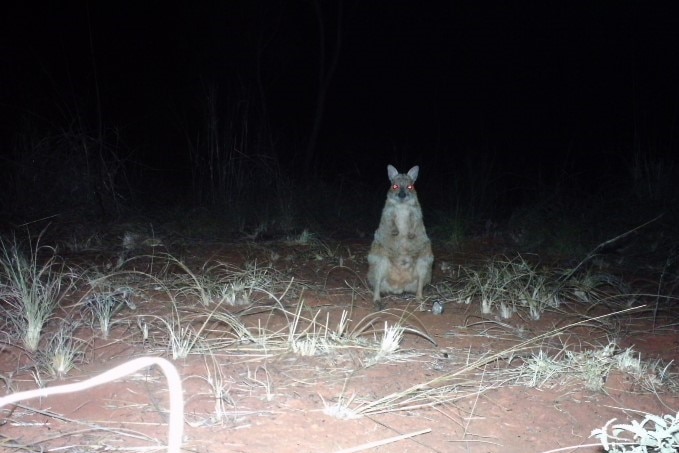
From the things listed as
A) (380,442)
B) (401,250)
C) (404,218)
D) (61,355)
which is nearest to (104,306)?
(61,355)

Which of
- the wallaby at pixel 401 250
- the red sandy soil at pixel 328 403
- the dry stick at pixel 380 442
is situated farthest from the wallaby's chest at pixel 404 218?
the dry stick at pixel 380 442

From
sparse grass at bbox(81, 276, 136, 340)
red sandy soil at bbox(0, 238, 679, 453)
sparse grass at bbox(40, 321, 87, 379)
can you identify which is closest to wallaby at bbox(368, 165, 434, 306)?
→ red sandy soil at bbox(0, 238, 679, 453)

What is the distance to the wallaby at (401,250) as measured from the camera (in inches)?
221

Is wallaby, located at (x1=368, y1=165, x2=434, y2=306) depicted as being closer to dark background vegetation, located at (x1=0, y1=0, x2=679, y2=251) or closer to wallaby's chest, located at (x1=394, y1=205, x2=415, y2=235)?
wallaby's chest, located at (x1=394, y1=205, x2=415, y2=235)

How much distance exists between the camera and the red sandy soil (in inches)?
107

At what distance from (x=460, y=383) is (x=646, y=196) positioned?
6621 mm

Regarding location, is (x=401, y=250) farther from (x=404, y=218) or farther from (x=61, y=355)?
(x=61, y=355)

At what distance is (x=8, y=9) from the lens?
10.8 metres

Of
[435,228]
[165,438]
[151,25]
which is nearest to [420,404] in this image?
[165,438]

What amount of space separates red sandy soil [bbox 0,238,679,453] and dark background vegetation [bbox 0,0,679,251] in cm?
423

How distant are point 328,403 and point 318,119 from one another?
9300mm

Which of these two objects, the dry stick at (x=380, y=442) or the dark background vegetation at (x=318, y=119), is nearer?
the dry stick at (x=380, y=442)

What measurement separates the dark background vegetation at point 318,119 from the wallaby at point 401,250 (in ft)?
7.78

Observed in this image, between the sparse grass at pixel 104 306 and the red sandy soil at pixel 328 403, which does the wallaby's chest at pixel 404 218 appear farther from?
the sparse grass at pixel 104 306
